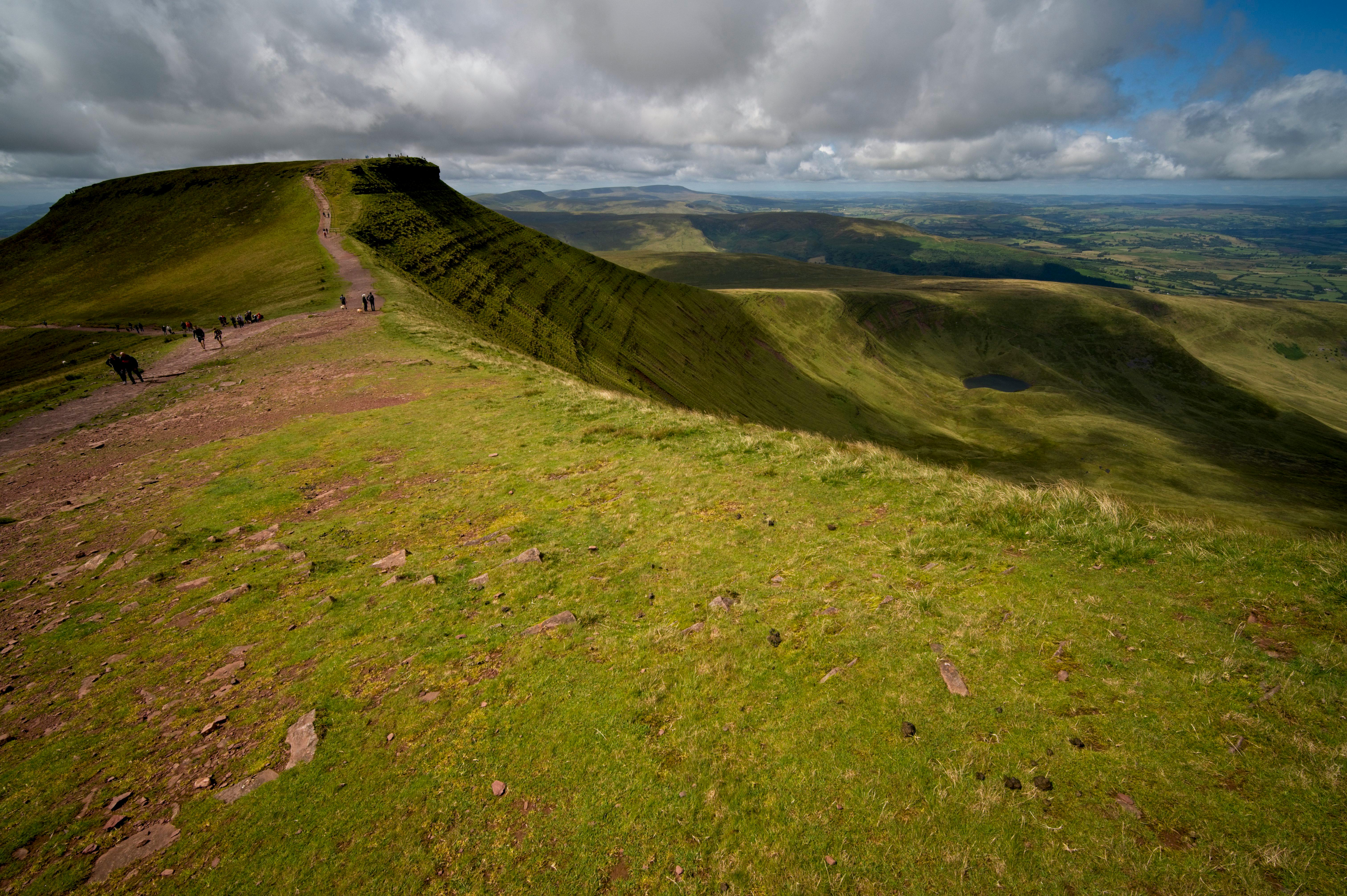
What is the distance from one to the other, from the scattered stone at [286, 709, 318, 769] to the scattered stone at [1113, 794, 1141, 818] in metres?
10.9

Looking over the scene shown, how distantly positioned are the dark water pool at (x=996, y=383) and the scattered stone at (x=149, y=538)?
550ft

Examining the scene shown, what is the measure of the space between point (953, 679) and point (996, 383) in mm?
177925

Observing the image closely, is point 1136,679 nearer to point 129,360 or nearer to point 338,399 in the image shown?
point 338,399

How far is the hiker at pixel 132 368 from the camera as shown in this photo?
96.3ft

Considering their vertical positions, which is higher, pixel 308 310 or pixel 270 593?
pixel 308 310

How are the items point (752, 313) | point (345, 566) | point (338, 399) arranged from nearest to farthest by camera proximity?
1. point (345, 566)
2. point (338, 399)
3. point (752, 313)

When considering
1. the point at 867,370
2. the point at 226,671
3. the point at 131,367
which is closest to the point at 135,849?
the point at 226,671

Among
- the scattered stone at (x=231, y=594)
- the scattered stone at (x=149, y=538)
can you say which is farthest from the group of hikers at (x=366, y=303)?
the scattered stone at (x=231, y=594)

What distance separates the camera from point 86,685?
29.9 ft

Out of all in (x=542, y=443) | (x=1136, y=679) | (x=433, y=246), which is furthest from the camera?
(x=433, y=246)

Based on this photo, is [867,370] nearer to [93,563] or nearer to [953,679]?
[953,679]

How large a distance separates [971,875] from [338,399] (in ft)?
92.7

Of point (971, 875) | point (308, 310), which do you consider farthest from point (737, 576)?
point (308, 310)

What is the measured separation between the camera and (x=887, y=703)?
7895 mm
